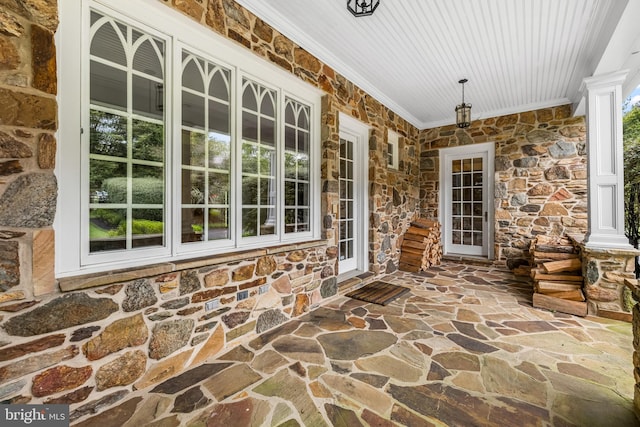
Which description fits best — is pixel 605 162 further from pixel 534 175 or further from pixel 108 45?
pixel 108 45

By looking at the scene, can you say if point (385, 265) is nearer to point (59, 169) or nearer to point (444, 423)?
point (444, 423)

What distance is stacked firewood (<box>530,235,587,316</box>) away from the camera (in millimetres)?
3086

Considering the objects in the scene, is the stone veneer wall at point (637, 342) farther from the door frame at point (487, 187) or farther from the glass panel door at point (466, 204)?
the glass panel door at point (466, 204)

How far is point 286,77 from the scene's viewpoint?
2914 millimetres

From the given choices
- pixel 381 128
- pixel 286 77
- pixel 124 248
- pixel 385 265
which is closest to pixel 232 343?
pixel 124 248

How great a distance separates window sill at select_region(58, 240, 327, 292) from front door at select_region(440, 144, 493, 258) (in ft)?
14.9

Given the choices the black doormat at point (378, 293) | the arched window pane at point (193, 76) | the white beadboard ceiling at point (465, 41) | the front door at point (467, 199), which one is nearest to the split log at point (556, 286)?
the black doormat at point (378, 293)

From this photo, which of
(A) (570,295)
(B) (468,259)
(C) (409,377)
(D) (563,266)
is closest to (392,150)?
(B) (468,259)

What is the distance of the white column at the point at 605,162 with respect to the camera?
303 cm

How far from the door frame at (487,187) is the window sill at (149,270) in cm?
442

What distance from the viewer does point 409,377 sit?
1936 millimetres

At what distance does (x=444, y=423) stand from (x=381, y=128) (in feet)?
13.2

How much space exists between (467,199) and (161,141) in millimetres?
5607

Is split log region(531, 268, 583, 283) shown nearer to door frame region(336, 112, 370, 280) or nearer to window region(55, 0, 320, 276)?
door frame region(336, 112, 370, 280)
